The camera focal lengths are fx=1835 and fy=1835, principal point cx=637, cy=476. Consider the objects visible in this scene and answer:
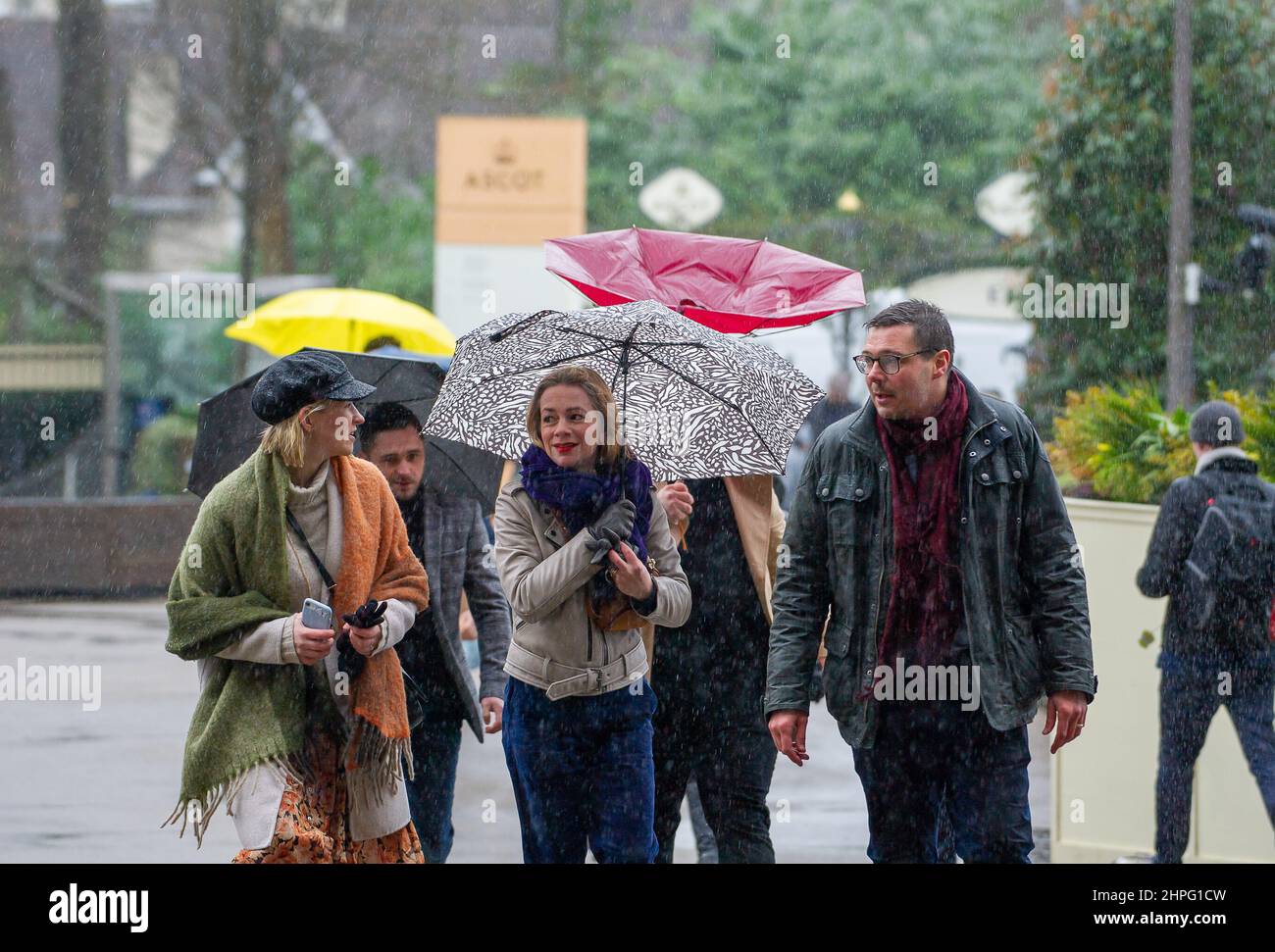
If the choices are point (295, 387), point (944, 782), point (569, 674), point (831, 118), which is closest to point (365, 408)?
point (295, 387)

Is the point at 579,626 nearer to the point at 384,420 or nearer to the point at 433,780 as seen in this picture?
the point at 433,780

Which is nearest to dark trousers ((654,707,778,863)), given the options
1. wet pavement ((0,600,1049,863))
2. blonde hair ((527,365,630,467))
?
blonde hair ((527,365,630,467))

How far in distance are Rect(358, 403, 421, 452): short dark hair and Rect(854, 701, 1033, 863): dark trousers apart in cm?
188

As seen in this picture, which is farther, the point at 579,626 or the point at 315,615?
the point at 579,626

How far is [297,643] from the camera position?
4633mm

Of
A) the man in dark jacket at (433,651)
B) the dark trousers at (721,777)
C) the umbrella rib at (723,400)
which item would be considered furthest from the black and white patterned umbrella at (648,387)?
the dark trousers at (721,777)

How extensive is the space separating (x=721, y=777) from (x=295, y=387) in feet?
5.91

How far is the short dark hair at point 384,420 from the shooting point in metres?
5.93

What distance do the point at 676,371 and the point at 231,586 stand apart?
1.53 meters

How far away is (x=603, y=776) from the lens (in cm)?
504

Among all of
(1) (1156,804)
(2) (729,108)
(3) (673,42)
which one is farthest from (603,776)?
(3) (673,42)

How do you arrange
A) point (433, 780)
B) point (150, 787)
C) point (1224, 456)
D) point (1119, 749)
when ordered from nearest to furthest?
point (433, 780) < point (1224, 456) < point (1119, 749) < point (150, 787)

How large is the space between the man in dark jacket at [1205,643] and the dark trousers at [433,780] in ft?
9.63

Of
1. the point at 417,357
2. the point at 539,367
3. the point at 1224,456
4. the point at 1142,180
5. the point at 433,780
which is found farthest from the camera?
the point at 1142,180
